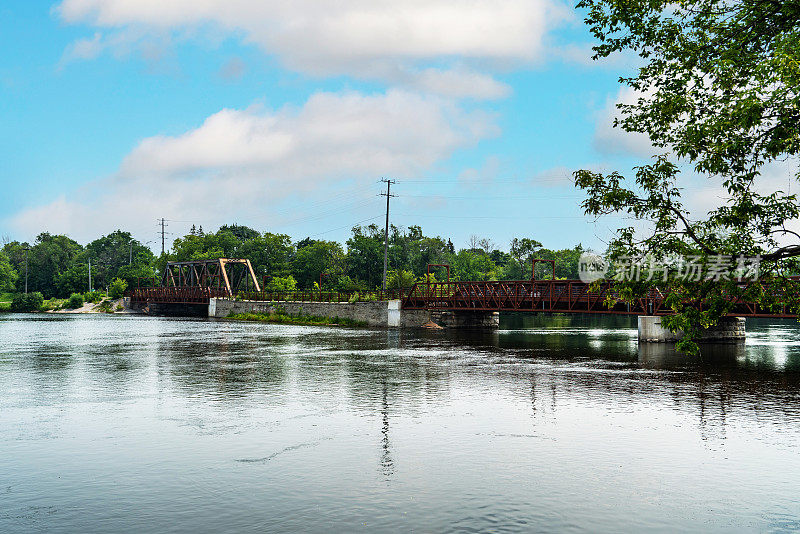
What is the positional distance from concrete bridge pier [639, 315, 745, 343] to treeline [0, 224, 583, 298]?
212 ft

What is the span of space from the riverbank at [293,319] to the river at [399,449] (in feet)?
145

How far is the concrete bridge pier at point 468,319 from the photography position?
74812 mm

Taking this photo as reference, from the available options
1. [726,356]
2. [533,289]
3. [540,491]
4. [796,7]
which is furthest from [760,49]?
[533,289]

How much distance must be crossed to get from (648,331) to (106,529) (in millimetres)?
45543

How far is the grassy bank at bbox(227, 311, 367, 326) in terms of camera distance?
79250mm

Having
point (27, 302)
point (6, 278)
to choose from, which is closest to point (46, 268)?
point (6, 278)

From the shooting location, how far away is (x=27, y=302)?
140 meters

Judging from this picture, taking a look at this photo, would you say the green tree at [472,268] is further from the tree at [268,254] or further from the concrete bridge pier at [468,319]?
the concrete bridge pier at [468,319]

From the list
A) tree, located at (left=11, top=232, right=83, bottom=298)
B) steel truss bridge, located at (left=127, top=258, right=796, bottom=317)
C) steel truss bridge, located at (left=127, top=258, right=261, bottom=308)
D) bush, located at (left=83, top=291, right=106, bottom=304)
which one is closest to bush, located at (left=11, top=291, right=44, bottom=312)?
bush, located at (left=83, top=291, right=106, bottom=304)

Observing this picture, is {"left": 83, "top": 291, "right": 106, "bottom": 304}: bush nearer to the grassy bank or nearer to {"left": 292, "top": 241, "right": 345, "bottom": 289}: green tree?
{"left": 292, "top": 241, "right": 345, "bottom": 289}: green tree

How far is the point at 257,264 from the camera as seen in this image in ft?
479

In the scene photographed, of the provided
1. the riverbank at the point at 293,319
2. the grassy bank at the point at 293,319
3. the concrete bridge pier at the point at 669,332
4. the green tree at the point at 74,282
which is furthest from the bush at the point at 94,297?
the concrete bridge pier at the point at 669,332

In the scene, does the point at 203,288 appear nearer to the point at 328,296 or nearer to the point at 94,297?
the point at 94,297

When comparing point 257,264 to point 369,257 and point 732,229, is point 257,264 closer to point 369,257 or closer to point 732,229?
point 369,257
